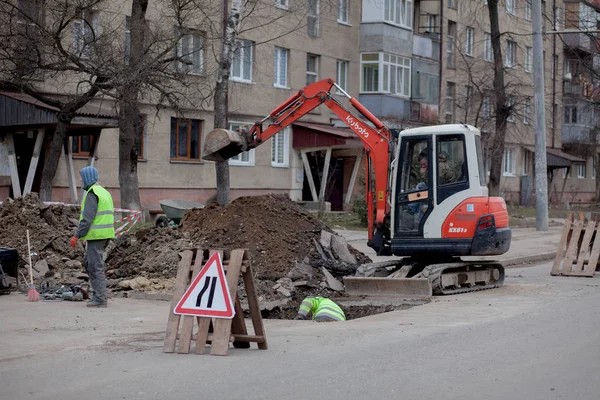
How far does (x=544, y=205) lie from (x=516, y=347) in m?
20.2

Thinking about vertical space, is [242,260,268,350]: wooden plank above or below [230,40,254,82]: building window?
below

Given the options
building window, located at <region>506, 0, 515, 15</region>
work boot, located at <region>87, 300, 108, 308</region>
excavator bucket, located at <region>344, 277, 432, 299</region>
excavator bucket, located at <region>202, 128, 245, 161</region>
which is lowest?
work boot, located at <region>87, 300, 108, 308</region>

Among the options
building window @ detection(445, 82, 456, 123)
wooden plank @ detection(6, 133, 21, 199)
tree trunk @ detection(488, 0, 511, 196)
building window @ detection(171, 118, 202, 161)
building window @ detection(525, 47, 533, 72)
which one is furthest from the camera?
building window @ detection(525, 47, 533, 72)

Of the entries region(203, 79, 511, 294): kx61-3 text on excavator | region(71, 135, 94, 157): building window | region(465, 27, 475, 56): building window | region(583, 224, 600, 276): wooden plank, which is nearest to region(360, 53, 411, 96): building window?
region(465, 27, 475, 56): building window

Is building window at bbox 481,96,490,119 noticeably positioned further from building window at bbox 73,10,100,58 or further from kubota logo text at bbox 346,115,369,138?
kubota logo text at bbox 346,115,369,138

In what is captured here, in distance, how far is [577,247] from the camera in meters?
18.7

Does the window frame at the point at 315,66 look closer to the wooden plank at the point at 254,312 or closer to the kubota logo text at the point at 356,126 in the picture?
the kubota logo text at the point at 356,126

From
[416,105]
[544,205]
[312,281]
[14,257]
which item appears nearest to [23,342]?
[14,257]

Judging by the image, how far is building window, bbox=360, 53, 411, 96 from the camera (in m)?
40.1

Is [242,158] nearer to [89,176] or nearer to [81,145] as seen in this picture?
→ [81,145]

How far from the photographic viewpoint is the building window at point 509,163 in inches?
2102

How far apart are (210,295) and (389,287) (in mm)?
6071

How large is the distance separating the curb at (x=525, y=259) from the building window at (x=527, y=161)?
105 ft

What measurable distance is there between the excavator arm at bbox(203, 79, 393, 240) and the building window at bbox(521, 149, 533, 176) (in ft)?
134
